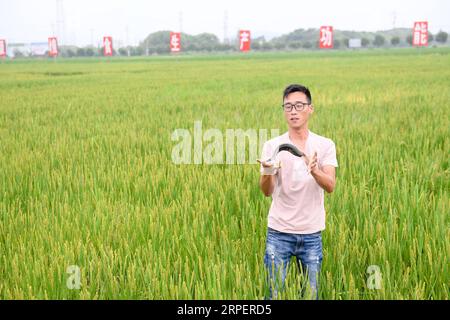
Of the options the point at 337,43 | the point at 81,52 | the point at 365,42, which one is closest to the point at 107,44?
the point at 81,52

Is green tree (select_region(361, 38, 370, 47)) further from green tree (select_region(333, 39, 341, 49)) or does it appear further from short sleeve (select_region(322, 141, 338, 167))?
short sleeve (select_region(322, 141, 338, 167))

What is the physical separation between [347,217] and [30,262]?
148 cm

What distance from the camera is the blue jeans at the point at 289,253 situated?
1.52 meters

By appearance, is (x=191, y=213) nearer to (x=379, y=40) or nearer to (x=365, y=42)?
(x=379, y=40)

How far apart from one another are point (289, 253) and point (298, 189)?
0.23 metres

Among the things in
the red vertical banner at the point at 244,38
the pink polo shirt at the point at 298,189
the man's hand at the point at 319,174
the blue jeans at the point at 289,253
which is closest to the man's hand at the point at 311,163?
the man's hand at the point at 319,174

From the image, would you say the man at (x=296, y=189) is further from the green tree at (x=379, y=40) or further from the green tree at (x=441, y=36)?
the green tree at (x=441, y=36)

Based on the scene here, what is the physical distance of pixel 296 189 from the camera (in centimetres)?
148

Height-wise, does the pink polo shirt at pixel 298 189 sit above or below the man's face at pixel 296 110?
below

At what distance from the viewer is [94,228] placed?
224cm

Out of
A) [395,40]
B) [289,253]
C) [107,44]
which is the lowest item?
[289,253]

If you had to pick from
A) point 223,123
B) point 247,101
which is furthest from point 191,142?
point 247,101

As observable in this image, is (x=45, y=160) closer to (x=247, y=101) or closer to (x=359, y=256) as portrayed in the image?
(x=359, y=256)

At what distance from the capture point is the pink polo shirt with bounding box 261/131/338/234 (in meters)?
1.48
